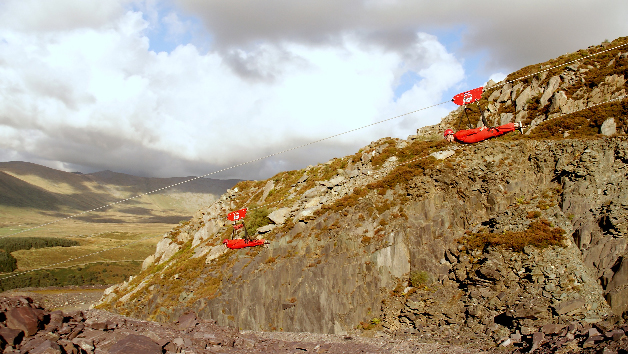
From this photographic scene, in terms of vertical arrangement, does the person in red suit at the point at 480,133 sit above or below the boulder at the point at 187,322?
above

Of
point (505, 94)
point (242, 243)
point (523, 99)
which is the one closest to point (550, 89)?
point (523, 99)

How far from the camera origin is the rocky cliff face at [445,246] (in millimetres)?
23438

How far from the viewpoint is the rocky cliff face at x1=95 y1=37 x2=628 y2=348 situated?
2344cm

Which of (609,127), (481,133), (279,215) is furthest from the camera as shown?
(279,215)

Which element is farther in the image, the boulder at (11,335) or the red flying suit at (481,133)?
the red flying suit at (481,133)

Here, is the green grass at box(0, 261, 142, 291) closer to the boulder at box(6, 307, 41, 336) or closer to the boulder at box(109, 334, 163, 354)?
the boulder at box(6, 307, 41, 336)

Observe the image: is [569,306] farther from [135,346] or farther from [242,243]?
[242,243]

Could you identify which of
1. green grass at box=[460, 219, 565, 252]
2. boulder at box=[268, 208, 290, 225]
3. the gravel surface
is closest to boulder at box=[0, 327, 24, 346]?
the gravel surface

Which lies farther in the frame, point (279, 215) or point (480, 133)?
point (279, 215)

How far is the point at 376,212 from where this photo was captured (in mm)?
32375

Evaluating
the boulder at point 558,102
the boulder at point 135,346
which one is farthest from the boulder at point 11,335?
the boulder at point 558,102

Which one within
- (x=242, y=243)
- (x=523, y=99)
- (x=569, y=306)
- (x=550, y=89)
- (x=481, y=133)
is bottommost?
(x=569, y=306)

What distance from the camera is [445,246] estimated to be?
28859 millimetres

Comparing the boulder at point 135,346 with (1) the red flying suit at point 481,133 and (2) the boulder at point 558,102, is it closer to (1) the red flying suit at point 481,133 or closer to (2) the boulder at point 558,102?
(1) the red flying suit at point 481,133
